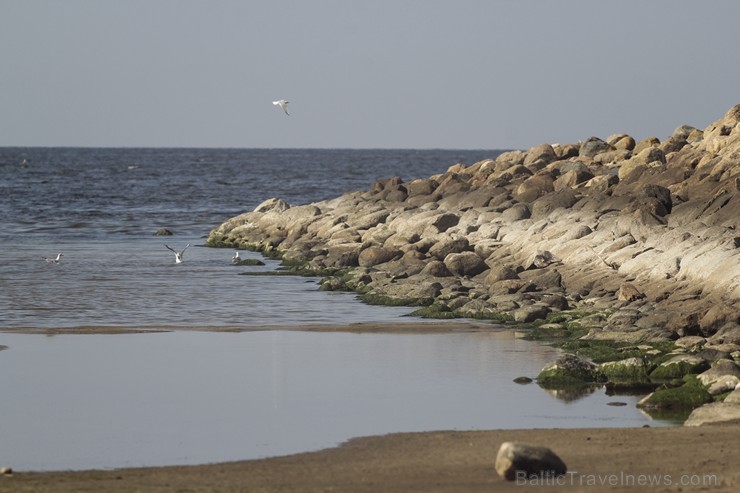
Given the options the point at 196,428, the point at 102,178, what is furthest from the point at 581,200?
the point at 102,178

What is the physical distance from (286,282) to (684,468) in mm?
19522

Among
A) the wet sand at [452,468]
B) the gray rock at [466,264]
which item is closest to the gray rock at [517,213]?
the gray rock at [466,264]

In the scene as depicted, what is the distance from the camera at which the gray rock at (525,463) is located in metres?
10.9

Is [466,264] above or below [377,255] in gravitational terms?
above

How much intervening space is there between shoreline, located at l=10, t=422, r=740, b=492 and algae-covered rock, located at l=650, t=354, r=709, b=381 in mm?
3047

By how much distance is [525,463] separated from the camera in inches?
432

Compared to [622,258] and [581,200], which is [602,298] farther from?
[581,200]

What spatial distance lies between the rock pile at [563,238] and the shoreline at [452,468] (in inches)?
193

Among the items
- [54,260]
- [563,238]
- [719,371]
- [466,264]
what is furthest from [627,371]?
[54,260]

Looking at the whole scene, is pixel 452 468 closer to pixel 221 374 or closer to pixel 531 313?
pixel 221 374

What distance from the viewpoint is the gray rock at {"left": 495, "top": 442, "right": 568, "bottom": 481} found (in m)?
10.9

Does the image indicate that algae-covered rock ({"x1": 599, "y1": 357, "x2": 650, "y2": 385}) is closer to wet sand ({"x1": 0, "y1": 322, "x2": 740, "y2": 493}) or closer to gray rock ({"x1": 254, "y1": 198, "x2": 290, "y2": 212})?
wet sand ({"x1": 0, "y1": 322, "x2": 740, "y2": 493})

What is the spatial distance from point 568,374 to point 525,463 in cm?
568

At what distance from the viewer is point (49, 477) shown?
11.5 m
